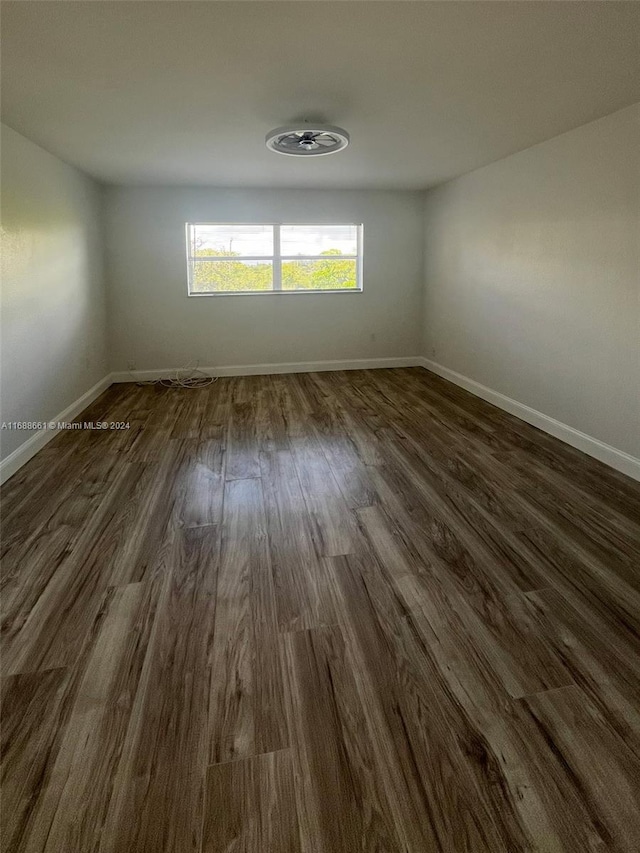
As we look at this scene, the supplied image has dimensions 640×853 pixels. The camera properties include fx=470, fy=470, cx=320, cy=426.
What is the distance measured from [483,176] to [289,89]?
9.26ft

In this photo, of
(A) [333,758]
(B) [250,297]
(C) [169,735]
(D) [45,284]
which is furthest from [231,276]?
(A) [333,758]

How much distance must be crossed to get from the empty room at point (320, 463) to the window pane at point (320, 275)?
73cm

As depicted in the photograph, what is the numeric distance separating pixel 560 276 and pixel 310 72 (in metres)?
2.49

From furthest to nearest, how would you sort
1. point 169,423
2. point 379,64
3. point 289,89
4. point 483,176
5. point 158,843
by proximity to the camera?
point 483,176 < point 169,423 < point 289,89 < point 379,64 < point 158,843

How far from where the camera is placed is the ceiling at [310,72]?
197cm

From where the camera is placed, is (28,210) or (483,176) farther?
(483,176)

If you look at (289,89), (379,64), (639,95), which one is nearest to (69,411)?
(289,89)

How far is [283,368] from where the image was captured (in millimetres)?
6414

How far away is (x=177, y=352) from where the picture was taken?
20.1 ft

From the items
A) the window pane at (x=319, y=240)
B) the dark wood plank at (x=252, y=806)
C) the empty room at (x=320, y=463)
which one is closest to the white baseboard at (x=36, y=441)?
the empty room at (x=320, y=463)

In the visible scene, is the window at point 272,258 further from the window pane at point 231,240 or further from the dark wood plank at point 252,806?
the dark wood plank at point 252,806

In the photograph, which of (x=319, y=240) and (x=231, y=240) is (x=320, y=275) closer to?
(x=319, y=240)

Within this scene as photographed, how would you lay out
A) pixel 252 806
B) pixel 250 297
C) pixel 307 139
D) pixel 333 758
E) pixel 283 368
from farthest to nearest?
pixel 283 368
pixel 250 297
pixel 307 139
pixel 333 758
pixel 252 806

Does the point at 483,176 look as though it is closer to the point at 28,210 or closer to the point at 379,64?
the point at 379,64
